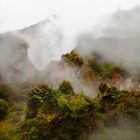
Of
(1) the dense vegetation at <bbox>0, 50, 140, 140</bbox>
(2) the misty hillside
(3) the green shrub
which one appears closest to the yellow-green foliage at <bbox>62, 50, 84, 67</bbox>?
(2) the misty hillside

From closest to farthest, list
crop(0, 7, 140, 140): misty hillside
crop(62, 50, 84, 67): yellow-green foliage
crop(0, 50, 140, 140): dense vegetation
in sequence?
crop(0, 50, 140, 140): dense vegetation, crop(0, 7, 140, 140): misty hillside, crop(62, 50, 84, 67): yellow-green foliage

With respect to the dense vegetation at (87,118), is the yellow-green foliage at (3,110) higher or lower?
higher

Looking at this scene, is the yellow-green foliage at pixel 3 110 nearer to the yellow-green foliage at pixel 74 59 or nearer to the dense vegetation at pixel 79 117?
the dense vegetation at pixel 79 117

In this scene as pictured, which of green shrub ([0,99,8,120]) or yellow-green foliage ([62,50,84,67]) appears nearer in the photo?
green shrub ([0,99,8,120])

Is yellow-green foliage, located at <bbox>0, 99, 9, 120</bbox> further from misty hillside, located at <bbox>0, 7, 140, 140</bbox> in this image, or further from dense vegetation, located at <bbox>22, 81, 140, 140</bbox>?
dense vegetation, located at <bbox>22, 81, 140, 140</bbox>

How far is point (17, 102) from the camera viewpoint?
67812 mm

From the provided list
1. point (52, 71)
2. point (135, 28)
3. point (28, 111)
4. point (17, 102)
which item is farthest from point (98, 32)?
point (28, 111)

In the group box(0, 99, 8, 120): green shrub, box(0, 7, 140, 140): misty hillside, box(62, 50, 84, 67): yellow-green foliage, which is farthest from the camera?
box(62, 50, 84, 67): yellow-green foliage

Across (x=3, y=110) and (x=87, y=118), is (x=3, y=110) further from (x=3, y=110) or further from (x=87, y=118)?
(x=87, y=118)

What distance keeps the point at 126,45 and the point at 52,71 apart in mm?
14469

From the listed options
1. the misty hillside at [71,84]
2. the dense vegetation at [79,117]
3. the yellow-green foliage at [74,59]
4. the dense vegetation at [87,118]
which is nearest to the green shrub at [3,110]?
the misty hillside at [71,84]

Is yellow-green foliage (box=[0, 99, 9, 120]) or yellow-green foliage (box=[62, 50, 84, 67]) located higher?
yellow-green foliage (box=[62, 50, 84, 67])

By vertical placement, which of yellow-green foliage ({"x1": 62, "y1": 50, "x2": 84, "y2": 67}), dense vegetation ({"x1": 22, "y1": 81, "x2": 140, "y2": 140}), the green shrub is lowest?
dense vegetation ({"x1": 22, "y1": 81, "x2": 140, "y2": 140})

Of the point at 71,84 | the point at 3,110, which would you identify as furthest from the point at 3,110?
the point at 71,84
